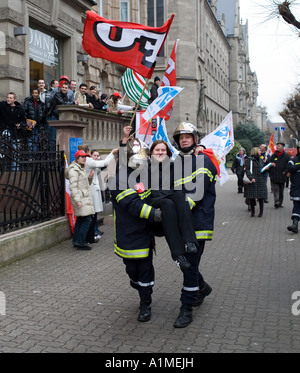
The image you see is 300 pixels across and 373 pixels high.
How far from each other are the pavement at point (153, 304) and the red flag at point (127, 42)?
3.29m

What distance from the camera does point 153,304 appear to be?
18.5 feet

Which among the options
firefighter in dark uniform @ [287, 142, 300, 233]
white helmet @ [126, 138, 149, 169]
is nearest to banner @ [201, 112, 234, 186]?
firefighter in dark uniform @ [287, 142, 300, 233]

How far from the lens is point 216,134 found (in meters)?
12.7

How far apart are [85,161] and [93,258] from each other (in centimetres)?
192

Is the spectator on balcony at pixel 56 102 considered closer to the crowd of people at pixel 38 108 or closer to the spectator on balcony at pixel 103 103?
the crowd of people at pixel 38 108

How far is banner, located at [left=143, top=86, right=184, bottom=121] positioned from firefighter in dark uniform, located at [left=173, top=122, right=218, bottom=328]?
435 cm

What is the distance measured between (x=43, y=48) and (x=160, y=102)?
19.0 feet

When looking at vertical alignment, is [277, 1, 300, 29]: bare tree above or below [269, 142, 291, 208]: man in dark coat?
above

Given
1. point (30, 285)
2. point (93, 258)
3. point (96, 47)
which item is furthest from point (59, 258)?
point (96, 47)

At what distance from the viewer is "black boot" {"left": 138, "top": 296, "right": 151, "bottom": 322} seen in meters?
5.04

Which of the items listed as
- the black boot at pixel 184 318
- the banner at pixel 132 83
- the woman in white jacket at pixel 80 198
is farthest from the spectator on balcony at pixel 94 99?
the black boot at pixel 184 318

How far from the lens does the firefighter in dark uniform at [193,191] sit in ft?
16.1

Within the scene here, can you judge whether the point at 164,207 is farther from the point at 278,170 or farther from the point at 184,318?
the point at 278,170

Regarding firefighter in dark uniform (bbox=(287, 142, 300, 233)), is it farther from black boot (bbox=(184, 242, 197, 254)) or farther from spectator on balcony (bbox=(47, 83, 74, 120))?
black boot (bbox=(184, 242, 197, 254))
